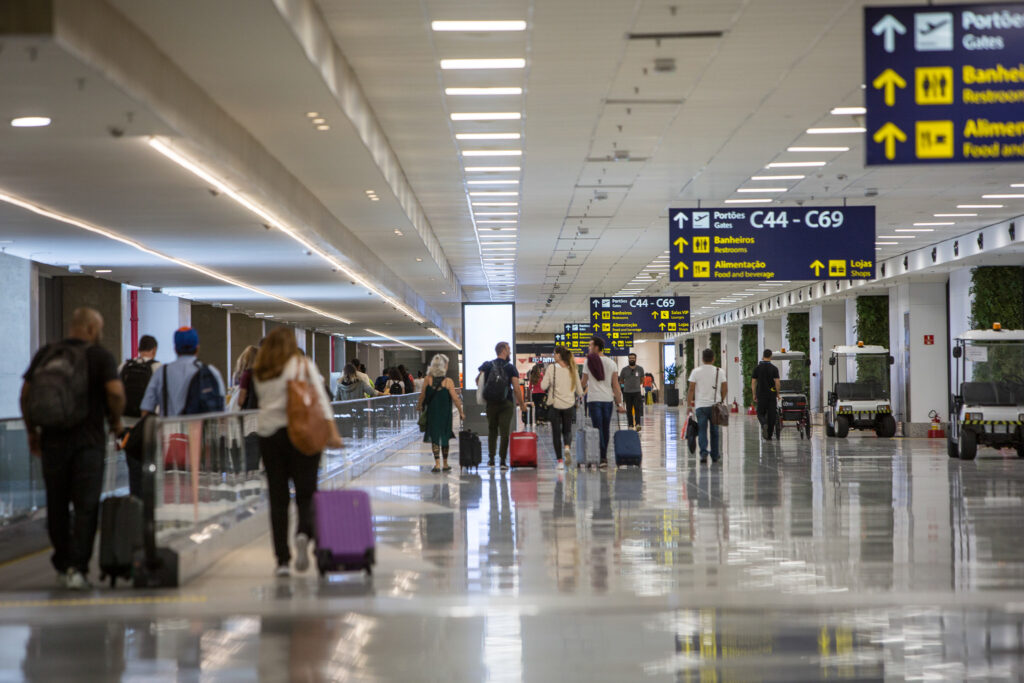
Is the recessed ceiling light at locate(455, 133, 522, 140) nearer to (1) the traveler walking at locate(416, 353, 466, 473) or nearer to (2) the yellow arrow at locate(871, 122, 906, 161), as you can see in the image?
(1) the traveler walking at locate(416, 353, 466, 473)

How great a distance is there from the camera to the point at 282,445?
778 cm

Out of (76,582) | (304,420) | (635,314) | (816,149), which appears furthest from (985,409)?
(76,582)

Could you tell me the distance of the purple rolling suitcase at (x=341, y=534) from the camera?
7406 mm

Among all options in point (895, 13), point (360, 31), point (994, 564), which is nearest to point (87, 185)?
point (360, 31)

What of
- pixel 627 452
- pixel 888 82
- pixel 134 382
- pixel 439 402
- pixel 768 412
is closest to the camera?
pixel 888 82

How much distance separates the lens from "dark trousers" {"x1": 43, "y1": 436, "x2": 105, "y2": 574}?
24.4 feet

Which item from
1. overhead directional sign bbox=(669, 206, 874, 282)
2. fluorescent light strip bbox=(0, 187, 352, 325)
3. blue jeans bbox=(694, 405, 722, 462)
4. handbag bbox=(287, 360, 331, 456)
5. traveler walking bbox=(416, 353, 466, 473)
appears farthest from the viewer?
blue jeans bbox=(694, 405, 722, 462)

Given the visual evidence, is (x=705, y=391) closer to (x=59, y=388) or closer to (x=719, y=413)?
(x=719, y=413)

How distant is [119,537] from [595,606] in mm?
3080

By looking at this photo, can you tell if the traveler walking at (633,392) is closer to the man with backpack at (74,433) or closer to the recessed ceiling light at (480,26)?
the recessed ceiling light at (480,26)

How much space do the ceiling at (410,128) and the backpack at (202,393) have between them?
2.13 m

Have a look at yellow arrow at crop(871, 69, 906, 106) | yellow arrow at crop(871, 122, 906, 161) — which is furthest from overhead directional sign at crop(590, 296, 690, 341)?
yellow arrow at crop(871, 69, 906, 106)

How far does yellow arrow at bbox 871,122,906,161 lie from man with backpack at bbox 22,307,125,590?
5.35 metres

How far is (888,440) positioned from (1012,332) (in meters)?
6.71
